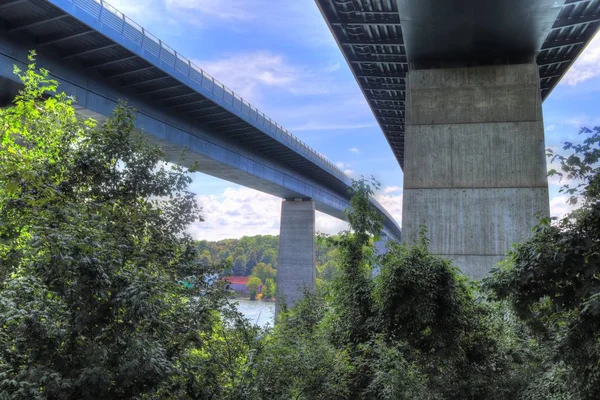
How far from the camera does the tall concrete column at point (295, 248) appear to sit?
35.4 m

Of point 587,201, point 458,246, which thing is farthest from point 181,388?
point 458,246

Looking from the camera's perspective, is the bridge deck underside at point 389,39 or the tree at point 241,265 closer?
the bridge deck underside at point 389,39

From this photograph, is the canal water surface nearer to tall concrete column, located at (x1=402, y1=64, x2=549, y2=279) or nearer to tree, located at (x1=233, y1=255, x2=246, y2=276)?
tall concrete column, located at (x1=402, y1=64, x2=549, y2=279)

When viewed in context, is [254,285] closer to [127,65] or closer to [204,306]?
[127,65]

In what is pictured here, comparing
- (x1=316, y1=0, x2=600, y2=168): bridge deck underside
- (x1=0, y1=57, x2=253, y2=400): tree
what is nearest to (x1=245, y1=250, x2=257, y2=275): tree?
(x1=316, y1=0, x2=600, y2=168): bridge deck underside

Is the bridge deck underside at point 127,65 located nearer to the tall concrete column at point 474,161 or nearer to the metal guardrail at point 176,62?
the metal guardrail at point 176,62

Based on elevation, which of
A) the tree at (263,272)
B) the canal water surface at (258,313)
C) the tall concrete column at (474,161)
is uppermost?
the tall concrete column at (474,161)

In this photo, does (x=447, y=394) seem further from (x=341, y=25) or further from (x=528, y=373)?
(x=341, y=25)

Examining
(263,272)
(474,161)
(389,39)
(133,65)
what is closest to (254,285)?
(263,272)

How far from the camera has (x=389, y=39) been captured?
15.0 m

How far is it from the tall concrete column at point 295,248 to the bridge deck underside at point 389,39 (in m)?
18.0

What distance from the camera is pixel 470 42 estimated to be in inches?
527

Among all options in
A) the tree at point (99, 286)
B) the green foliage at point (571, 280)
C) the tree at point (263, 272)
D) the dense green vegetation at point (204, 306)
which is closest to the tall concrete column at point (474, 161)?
the dense green vegetation at point (204, 306)

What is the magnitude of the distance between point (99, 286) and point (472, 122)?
39.1 ft
